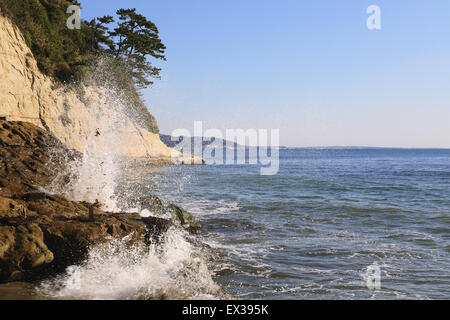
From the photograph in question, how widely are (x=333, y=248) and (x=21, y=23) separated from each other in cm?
2038

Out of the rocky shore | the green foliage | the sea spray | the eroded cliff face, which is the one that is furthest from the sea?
the green foliage

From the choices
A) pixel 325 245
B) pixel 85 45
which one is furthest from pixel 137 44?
pixel 325 245

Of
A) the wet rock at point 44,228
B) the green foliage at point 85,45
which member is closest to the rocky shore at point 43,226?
the wet rock at point 44,228

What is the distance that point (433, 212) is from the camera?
592 inches

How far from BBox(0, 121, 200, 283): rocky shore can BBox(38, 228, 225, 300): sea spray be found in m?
0.20

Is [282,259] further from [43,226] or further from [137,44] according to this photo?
[137,44]

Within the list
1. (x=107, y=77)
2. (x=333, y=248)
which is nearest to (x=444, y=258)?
(x=333, y=248)

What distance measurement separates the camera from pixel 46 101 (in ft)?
71.4

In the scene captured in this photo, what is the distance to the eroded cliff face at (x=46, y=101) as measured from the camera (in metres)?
18.5

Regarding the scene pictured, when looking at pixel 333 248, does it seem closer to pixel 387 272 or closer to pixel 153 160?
pixel 387 272

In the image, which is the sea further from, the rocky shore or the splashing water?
the rocky shore

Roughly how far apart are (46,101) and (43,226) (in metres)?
17.7

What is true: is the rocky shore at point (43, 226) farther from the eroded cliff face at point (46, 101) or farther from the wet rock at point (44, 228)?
the eroded cliff face at point (46, 101)

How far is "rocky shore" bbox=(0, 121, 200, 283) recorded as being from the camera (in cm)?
559
